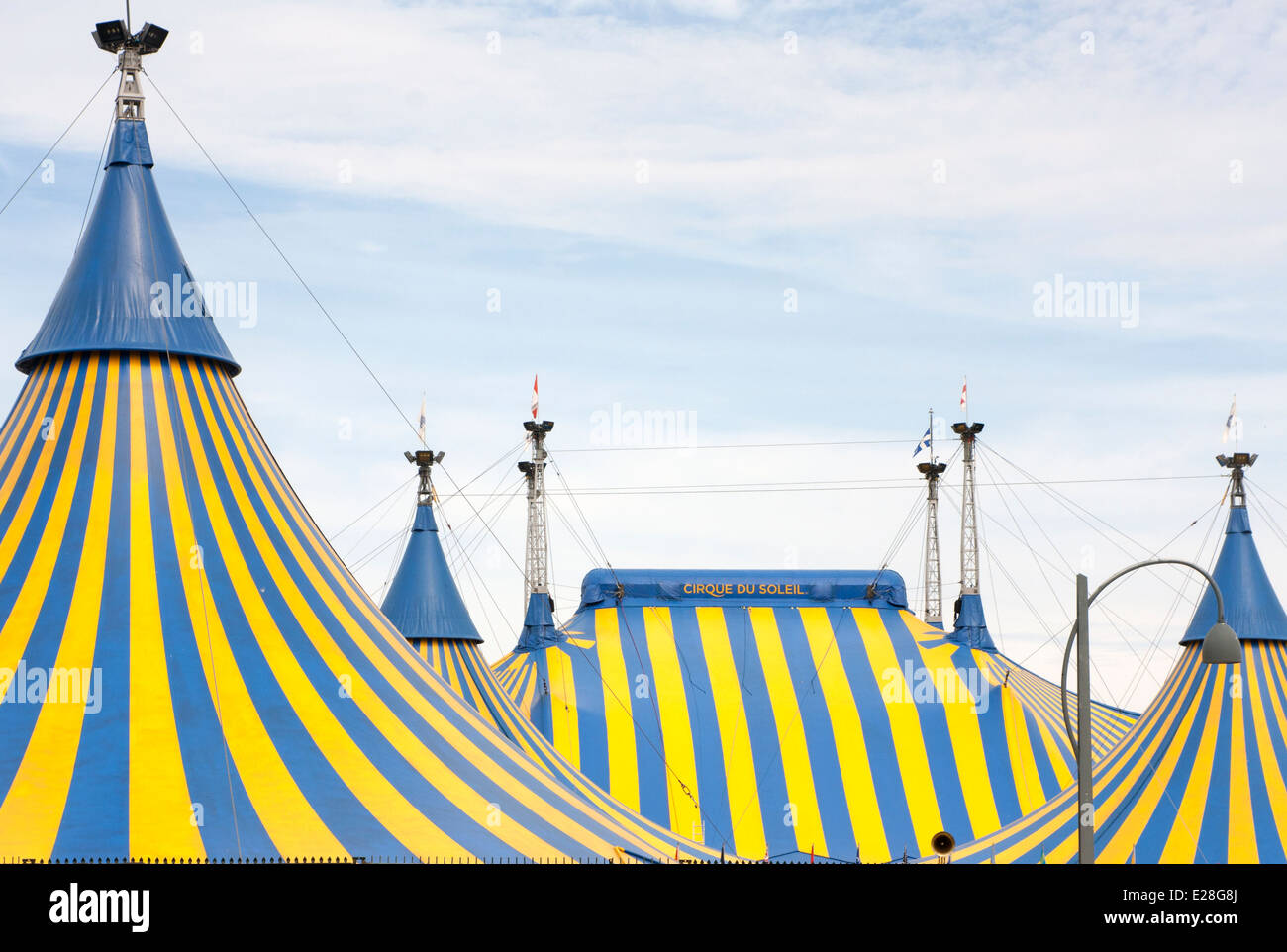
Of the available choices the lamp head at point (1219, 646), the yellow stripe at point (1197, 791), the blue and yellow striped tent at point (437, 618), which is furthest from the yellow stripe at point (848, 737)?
the lamp head at point (1219, 646)

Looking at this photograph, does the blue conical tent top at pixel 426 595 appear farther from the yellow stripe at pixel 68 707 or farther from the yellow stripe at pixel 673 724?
the yellow stripe at pixel 68 707

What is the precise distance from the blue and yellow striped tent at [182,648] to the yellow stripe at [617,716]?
21.9 ft

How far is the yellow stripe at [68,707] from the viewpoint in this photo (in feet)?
35.1

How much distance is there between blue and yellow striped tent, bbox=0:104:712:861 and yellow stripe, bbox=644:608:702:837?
20.9 feet

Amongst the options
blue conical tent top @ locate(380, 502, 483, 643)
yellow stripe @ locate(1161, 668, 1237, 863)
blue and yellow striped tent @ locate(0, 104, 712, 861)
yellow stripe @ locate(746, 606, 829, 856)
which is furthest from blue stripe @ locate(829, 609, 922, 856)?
blue and yellow striped tent @ locate(0, 104, 712, 861)

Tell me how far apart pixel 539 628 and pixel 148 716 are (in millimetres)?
11348

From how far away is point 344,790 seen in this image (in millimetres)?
11664

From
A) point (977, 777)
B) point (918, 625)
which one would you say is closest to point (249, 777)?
point (977, 777)

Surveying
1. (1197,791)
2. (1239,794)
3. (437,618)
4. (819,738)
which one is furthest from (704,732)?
(1239,794)

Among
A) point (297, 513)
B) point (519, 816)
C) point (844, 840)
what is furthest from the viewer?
point (844, 840)

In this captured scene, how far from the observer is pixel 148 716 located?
1138cm

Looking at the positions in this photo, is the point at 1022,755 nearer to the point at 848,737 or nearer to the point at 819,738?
the point at 848,737
